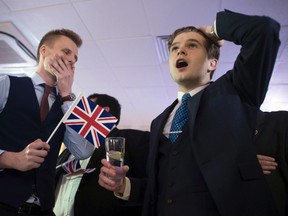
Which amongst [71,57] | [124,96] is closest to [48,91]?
[71,57]

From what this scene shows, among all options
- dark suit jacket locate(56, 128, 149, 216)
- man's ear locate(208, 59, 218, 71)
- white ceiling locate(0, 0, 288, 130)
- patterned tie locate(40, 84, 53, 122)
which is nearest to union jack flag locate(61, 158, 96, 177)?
dark suit jacket locate(56, 128, 149, 216)

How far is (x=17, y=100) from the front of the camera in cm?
126

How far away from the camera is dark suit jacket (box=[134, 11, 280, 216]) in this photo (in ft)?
3.07

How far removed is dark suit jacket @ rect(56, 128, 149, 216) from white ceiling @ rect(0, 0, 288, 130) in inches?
49.6

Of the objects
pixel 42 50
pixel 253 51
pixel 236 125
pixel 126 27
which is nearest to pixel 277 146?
pixel 236 125

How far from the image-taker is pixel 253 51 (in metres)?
1.06

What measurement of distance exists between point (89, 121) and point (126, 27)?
1.70m

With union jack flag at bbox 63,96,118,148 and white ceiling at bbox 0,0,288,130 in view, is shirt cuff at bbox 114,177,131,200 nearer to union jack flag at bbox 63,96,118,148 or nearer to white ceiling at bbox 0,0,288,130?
union jack flag at bbox 63,96,118,148

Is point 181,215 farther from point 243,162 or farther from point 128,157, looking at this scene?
point 128,157

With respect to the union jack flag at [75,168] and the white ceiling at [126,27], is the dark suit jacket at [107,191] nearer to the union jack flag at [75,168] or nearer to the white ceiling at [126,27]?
the union jack flag at [75,168]

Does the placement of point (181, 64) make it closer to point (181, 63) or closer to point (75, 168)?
point (181, 63)

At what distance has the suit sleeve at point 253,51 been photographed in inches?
41.5

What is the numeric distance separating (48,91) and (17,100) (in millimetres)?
172

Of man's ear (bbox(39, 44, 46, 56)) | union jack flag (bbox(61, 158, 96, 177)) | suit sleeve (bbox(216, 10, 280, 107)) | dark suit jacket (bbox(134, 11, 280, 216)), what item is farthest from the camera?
union jack flag (bbox(61, 158, 96, 177))
